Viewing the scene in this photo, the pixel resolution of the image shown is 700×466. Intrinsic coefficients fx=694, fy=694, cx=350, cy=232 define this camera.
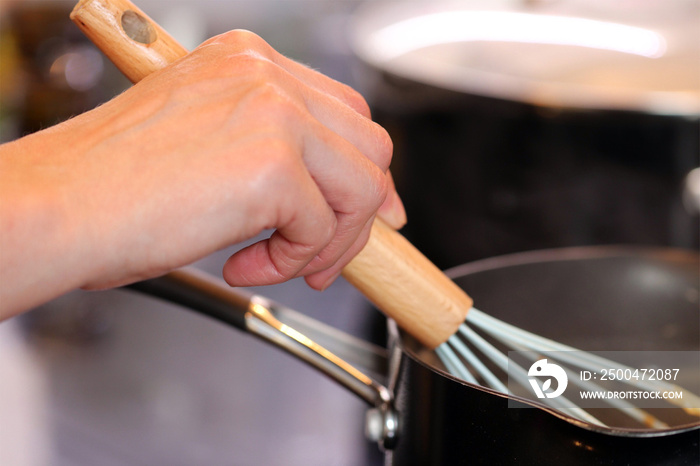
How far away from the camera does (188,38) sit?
4.58ft

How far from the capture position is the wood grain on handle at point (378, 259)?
272 millimetres

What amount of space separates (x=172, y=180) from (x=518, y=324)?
0.86ft

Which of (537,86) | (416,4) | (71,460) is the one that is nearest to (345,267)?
(71,460)

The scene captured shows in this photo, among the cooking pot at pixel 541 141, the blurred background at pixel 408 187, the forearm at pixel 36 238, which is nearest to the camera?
the forearm at pixel 36 238

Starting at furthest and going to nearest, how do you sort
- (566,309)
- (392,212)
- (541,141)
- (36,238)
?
(541,141), (566,309), (392,212), (36,238)

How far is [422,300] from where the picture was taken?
1.08 ft

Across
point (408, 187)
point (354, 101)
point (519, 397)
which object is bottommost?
point (519, 397)

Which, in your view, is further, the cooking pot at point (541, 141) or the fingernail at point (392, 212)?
the cooking pot at point (541, 141)

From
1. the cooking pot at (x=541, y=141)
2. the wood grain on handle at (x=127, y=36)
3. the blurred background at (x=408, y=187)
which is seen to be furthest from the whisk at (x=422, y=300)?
the cooking pot at (x=541, y=141)

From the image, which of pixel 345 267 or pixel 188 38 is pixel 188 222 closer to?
pixel 345 267

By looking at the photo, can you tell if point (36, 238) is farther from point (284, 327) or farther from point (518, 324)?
point (518, 324)

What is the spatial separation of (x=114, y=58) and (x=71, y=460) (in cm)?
28

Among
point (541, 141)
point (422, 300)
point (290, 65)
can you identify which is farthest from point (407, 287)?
point (541, 141)

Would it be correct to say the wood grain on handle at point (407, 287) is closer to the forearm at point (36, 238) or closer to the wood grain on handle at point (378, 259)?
the wood grain on handle at point (378, 259)
